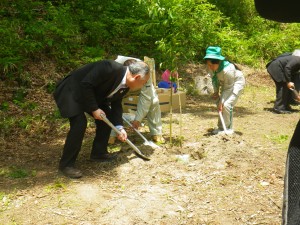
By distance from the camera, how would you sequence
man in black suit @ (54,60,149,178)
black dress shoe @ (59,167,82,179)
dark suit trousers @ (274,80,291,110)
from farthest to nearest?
dark suit trousers @ (274,80,291,110), black dress shoe @ (59,167,82,179), man in black suit @ (54,60,149,178)

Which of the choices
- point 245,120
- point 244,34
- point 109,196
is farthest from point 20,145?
point 244,34

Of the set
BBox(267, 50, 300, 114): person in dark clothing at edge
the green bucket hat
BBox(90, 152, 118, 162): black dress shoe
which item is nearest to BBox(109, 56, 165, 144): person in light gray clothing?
BBox(90, 152, 118, 162): black dress shoe

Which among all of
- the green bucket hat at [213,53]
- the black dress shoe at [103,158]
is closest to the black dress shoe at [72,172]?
the black dress shoe at [103,158]

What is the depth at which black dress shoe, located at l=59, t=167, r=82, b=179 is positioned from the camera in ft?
14.4

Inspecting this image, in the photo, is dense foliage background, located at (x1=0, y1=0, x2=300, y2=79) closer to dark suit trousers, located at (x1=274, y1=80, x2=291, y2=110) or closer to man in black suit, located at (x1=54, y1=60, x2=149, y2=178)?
dark suit trousers, located at (x1=274, y1=80, x2=291, y2=110)

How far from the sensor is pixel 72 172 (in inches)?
174

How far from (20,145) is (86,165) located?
1366 mm

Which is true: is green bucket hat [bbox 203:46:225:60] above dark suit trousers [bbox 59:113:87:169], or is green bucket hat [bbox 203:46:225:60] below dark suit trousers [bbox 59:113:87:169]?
above

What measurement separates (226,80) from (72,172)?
2.77 meters

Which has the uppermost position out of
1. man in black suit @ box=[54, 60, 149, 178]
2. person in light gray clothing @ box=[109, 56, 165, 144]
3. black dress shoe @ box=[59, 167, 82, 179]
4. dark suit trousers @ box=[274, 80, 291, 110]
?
man in black suit @ box=[54, 60, 149, 178]

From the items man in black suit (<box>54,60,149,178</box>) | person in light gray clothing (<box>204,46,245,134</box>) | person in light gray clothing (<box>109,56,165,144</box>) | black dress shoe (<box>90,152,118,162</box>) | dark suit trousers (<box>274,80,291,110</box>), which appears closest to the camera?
man in black suit (<box>54,60,149,178</box>)

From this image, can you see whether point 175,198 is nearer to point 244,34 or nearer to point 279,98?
point 279,98

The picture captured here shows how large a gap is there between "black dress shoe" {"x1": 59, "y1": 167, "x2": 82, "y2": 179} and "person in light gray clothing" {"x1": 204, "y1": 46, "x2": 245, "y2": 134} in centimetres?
249

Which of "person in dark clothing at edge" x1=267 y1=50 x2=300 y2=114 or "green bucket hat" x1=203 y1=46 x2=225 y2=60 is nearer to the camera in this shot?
"green bucket hat" x1=203 y1=46 x2=225 y2=60
